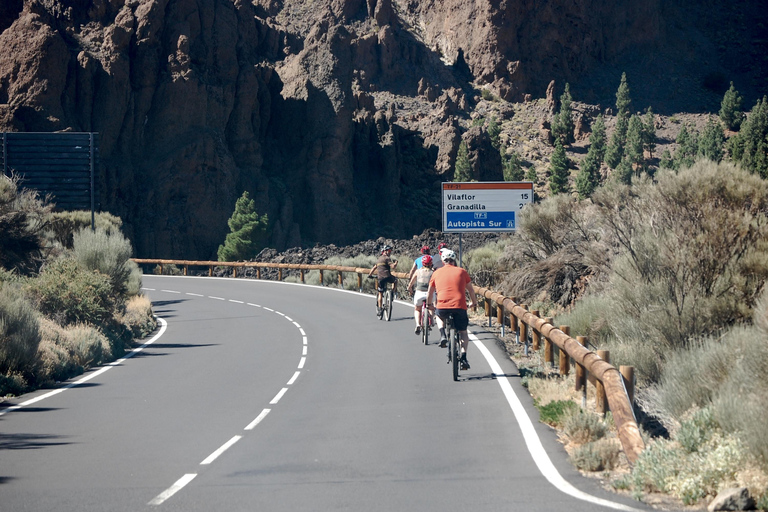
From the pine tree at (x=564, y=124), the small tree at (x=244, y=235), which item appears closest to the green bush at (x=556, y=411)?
the small tree at (x=244, y=235)

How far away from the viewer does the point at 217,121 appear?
7262cm

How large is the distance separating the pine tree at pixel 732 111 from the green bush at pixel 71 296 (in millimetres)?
117894

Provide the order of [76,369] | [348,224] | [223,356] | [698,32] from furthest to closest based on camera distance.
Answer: [698,32], [348,224], [223,356], [76,369]

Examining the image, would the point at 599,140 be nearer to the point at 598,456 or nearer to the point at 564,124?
the point at 564,124

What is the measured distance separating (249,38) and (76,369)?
235ft

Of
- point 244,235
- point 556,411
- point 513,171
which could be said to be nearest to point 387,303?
point 556,411

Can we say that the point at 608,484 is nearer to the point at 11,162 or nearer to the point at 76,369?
the point at 76,369

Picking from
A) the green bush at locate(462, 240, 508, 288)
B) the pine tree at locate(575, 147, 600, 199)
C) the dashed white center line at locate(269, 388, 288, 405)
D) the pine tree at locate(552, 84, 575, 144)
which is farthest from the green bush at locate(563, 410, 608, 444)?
the pine tree at locate(552, 84, 575, 144)

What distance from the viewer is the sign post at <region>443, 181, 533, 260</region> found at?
2448 cm

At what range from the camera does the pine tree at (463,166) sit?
8794 centimetres

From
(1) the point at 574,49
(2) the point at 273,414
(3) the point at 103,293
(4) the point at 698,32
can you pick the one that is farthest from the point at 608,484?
(4) the point at 698,32

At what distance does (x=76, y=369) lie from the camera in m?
15.7

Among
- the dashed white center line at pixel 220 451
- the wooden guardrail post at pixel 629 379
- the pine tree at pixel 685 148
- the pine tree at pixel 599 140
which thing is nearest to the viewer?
the dashed white center line at pixel 220 451

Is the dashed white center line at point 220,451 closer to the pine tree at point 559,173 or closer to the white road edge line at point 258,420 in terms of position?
the white road edge line at point 258,420
